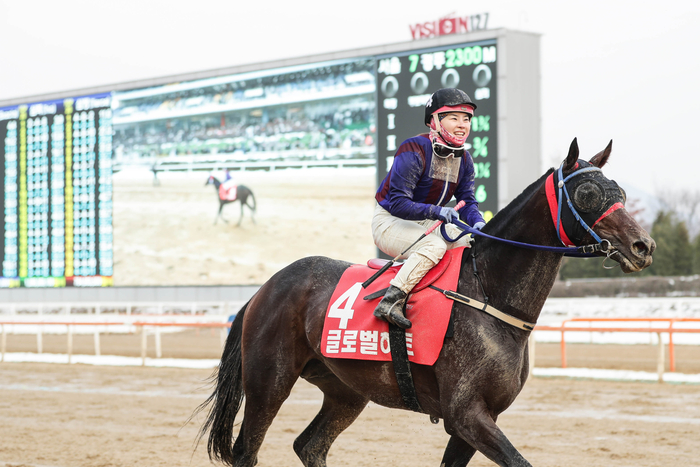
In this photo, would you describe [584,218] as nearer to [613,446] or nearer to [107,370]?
[613,446]

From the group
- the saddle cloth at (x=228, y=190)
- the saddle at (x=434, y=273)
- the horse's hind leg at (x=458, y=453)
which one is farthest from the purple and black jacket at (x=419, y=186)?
the saddle cloth at (x=228, y=190)

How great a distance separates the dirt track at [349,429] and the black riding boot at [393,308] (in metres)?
2.12

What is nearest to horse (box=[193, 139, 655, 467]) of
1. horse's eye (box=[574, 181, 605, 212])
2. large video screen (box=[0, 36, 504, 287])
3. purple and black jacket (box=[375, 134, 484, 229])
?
horse's eye (box=[574, 181, 605, 212])

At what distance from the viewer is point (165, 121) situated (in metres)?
18.0

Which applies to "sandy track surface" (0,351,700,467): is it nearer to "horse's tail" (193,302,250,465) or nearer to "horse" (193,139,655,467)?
"horse's tail" (193,302,250,465)

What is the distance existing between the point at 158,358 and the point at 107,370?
112 centimetres

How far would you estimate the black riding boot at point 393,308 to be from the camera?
10.5ft

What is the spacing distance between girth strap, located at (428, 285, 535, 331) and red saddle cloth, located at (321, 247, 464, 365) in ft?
0.10

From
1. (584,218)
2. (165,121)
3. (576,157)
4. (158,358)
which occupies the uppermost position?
(165,121)

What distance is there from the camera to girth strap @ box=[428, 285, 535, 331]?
3.10m

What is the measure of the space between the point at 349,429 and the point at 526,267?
3.76 meters

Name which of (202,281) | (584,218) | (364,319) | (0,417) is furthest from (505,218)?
(202,281)

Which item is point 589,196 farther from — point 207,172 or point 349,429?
point 207,172

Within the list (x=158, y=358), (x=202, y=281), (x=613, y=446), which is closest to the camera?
(x=613, y=446)
